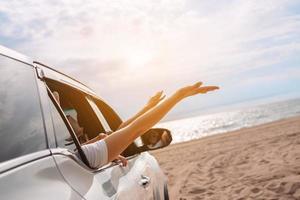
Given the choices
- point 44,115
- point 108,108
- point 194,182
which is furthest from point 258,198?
point 44,115

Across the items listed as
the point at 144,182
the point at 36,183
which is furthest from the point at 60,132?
the point at 144,182

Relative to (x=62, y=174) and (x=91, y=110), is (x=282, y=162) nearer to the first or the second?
(x=91, y=110)

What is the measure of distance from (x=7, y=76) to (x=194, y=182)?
871 centimetres

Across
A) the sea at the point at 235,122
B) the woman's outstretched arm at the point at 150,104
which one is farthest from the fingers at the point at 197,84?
the sea at the point at 235,122

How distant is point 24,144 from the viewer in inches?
76.2

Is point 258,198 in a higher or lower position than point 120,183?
lower

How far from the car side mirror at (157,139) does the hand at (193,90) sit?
33.4 inches

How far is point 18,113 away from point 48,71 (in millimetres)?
619

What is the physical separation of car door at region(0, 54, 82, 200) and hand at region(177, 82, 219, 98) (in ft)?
2.92

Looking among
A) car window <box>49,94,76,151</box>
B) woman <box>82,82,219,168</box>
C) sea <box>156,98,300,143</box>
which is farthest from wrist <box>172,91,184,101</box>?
sea <box>156,98,300,143</box>

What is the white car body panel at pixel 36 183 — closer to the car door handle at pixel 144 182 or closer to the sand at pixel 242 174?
the car door handle at pixel 144 182

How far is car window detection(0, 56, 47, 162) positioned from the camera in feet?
6.19

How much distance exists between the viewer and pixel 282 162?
10.5 m

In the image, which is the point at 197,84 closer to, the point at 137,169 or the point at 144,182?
the point at 144,182
